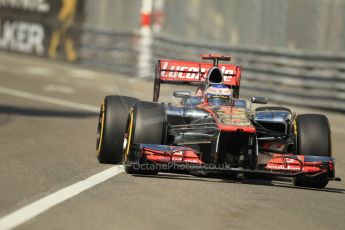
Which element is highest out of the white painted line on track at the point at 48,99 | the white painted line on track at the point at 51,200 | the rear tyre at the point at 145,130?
the rear tyre at the point at 145,130

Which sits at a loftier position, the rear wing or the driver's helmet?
the rear wing

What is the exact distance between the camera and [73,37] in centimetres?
2648

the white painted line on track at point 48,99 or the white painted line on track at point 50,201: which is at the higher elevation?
the white painted line on track at point 50,201

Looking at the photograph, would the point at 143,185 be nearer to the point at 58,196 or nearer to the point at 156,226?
the point at 58,196

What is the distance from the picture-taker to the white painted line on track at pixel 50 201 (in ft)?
22.8

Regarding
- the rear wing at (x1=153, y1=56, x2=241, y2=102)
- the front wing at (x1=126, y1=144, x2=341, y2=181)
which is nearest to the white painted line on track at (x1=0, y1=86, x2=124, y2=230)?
the front wing at (x1=126, y1=144, x2=341, y2=181)

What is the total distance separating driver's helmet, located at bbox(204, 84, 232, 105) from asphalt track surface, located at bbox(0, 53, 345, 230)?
3.88 feet

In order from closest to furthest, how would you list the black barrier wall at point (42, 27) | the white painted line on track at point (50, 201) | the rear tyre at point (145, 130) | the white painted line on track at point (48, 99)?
1. the white painted line on track at point (50, 201)
2. the rear tyre at point (145, 130)
3. the white painted line on track at point (48, 99)
4. the black barrier wall at point (42, 27)

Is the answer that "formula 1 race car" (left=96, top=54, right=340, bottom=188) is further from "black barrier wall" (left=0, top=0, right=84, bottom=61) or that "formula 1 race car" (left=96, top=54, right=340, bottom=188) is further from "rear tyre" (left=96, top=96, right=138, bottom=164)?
"black barrier wall" (left=0, top=0, right=84, bottom=61)

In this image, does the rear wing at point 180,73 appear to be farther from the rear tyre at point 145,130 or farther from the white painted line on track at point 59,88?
the white painted line on track at point 59,88

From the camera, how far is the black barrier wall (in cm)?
2677

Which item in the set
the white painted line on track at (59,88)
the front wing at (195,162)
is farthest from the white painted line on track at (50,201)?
the white painted line on track at (59,88)

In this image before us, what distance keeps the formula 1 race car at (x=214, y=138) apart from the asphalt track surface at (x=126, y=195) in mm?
214

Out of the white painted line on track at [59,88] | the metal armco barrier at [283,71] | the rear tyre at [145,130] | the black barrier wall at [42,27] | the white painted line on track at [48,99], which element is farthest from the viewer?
the black barrier wall at [42,27]
